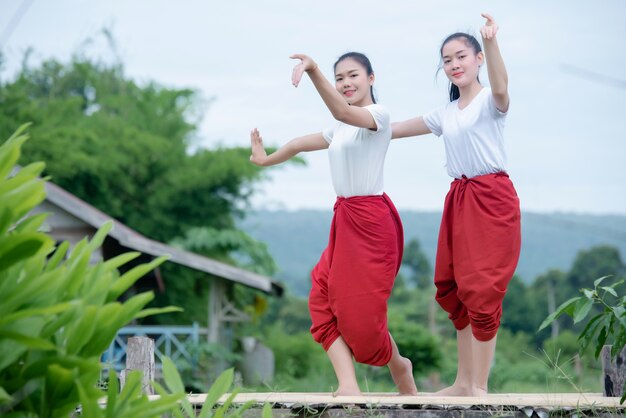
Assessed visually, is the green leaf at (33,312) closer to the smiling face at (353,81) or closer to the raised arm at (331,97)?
the raised arm at (331,97)

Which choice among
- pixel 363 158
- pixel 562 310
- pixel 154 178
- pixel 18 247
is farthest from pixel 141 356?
pixel 154 178

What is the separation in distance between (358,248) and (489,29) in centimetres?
111

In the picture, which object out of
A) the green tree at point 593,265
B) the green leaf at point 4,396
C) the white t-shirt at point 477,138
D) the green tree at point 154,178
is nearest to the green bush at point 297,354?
the green tree at point 154,178

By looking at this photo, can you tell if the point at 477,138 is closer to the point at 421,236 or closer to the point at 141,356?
the point at 141,356

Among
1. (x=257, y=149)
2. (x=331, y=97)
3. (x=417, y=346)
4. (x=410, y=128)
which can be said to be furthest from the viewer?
(x=417, y=346)

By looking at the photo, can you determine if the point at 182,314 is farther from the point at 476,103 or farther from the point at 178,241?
the point at 476,103

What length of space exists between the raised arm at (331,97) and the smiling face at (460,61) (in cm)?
47

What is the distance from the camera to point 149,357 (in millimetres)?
4613

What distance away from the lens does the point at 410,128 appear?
4.73 metres

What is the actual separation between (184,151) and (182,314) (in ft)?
15.1

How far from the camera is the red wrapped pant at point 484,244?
4.30m

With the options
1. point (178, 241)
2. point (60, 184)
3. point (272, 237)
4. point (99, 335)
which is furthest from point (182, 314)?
point (272, 237)

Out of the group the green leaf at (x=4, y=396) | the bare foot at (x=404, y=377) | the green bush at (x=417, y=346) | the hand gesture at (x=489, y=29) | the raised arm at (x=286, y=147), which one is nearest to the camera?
the green leaf at (x=4, y=396)

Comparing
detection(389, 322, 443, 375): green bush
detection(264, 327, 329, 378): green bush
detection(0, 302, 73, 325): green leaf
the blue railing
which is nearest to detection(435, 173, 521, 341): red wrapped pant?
detection(0, 302, 73, 325): green leaf
